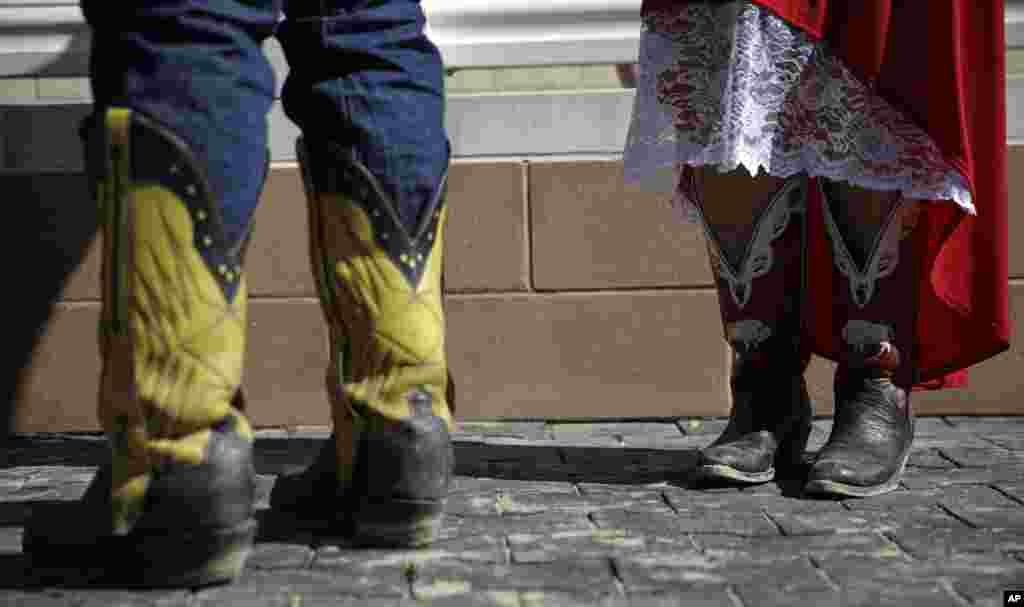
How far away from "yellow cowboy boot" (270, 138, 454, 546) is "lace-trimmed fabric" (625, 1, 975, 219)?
59cm

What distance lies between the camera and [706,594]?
5.10 ft

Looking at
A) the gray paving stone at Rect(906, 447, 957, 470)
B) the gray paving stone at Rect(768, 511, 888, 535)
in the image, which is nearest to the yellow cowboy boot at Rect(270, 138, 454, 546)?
the gray paving stone at Rect(768, 511, 888, 535)

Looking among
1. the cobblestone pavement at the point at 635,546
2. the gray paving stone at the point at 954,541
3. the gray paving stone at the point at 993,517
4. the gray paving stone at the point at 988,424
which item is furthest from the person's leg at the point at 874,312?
the gray paving stone at the point at 988,424

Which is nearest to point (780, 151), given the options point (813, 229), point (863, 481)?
point (813, 229)

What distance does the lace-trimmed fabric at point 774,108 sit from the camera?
7.05 ft

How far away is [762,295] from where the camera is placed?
7.56 ft

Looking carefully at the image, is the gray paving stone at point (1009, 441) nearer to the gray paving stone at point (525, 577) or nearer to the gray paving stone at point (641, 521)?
the gray paving stone at point (641, 521)

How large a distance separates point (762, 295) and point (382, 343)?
0.82 m

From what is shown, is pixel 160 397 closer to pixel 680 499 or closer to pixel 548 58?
pixel 680 499

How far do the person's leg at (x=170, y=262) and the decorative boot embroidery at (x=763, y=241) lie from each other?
993 millimetres

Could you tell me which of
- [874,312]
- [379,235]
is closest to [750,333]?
[874,312]

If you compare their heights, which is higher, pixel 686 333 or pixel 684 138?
pixel 684 138

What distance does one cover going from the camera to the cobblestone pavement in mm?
1560

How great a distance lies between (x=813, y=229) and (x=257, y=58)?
4.02 ft
